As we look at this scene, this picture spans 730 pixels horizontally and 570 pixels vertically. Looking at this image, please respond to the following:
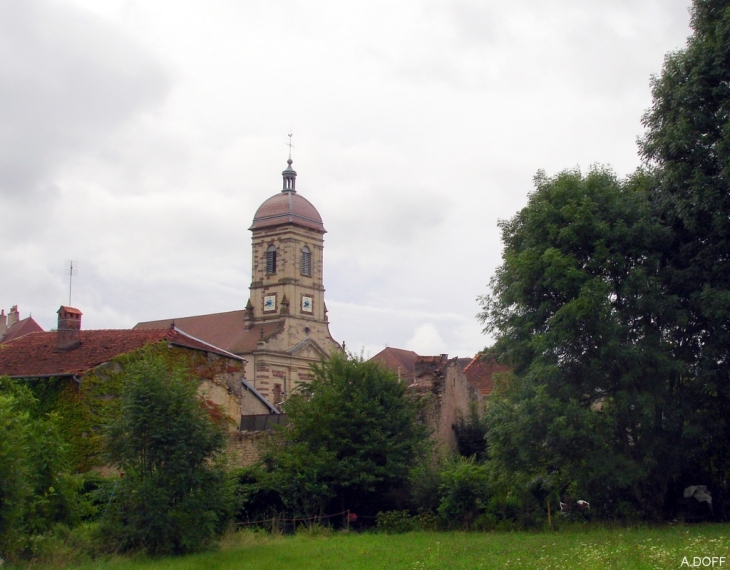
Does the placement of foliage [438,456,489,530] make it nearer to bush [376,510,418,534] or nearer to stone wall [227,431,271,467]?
bush [376,510,418,534]

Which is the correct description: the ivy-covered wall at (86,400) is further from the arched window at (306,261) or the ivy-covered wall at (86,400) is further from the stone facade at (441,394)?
the arched window at (306,261)

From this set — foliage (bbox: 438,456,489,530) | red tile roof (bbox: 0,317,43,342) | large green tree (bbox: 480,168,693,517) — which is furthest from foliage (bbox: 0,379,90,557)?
red tile roof (bbox: 0,317,43,342)

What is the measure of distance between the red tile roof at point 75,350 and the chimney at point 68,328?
23 cm

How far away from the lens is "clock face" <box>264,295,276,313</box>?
263ft

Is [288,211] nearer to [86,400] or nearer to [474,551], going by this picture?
[86,400]

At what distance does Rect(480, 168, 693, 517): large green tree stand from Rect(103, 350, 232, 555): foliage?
7831 millimetres

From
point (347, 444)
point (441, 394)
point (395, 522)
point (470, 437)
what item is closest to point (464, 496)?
point (395, 522)

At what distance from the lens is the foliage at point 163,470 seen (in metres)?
18.5

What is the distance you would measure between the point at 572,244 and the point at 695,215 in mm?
3106

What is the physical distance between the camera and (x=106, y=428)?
19.1 metres

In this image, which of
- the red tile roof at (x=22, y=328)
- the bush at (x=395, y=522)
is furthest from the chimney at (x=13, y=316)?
the bush at (x=395, y=522)

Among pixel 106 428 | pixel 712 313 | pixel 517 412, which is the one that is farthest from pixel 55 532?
pixel 712 313

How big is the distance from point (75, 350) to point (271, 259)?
53881mm

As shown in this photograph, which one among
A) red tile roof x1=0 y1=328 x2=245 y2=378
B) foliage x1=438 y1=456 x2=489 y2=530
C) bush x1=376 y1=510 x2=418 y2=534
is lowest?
bush x1=376 y1=510 x2=418 y2=534
